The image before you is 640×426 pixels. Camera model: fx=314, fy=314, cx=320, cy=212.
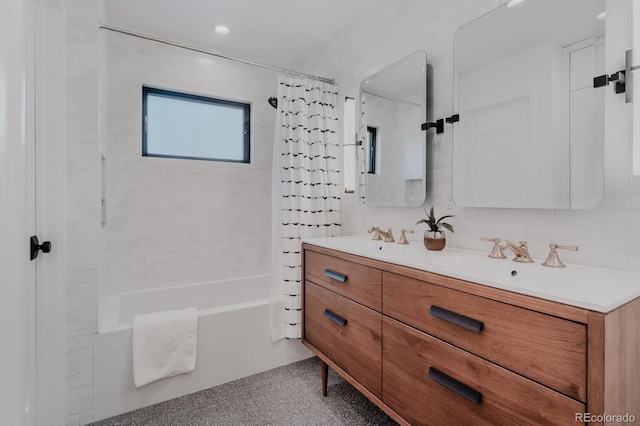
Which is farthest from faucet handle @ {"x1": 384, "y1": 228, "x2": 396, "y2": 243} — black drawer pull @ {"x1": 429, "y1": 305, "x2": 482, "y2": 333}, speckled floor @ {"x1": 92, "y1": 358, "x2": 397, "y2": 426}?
speckled floor @ {"x1": 92, "y1": 358, "x2": 397, "y2": 426}

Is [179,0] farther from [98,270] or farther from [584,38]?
[584,38]

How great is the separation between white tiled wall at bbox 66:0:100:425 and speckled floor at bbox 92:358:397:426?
30 centimetres

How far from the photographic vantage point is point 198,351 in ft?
6.58

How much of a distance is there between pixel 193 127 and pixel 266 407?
2.41 meters

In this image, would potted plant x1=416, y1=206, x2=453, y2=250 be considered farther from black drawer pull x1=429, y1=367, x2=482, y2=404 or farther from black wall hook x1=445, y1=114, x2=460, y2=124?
black drawer pull x1=429, y1=367, x2=482, y2=404

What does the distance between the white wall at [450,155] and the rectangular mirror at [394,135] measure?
6 centimetres

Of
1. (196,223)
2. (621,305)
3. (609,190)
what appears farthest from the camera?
(196,223)

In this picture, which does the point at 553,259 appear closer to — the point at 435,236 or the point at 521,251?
the point at 521,251

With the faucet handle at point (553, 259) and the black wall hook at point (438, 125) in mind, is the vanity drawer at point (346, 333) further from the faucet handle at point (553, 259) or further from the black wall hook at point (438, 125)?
the black wall hook at point (438, 125)

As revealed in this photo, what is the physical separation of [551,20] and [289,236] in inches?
72.7

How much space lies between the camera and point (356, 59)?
7.91ft

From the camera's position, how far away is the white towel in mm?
1824

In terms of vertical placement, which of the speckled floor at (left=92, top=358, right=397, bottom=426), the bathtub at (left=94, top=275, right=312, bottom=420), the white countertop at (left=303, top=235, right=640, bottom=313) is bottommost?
the speckled floor at (left=92, top=358, right=397, bottom=426)

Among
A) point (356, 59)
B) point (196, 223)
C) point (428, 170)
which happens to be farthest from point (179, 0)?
point (428, 170)
